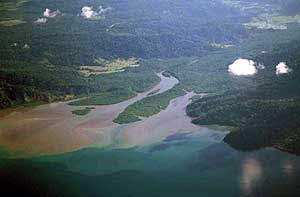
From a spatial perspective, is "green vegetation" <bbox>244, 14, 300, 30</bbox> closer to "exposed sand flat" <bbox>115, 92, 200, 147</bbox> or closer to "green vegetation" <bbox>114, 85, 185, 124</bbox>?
"green vegetation" <bbox>114, 85, 185, 124</bbox>

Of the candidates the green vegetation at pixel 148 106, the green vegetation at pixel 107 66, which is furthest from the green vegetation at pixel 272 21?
the green vegetation at pixel 148 106

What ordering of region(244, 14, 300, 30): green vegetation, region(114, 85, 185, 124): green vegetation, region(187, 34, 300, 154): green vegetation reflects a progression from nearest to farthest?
region(187, 34, 300, 154): green vegetation → region(114, 85, 185, 124): green vegetation → region(244, 14, 300, 30): green vegetation

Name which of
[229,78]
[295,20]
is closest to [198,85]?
[229,78]

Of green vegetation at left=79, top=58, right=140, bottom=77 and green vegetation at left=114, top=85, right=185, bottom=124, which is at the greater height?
green vegetation at left=114, top=85, right=185, bottom=124

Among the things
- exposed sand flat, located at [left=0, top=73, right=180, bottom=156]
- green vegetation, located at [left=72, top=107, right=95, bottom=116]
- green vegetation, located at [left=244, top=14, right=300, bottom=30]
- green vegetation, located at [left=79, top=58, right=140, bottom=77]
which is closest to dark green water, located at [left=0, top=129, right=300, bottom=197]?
exposed sand flat, located at [left=0, top=73, right=180, bottom=156]

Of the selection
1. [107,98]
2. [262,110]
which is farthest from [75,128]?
[262,110]

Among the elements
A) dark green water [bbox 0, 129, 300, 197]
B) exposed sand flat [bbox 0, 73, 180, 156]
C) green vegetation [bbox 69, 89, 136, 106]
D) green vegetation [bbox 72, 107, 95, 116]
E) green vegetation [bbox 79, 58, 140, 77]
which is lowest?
green vegetation [bbox 79, 58, 140, 77]
